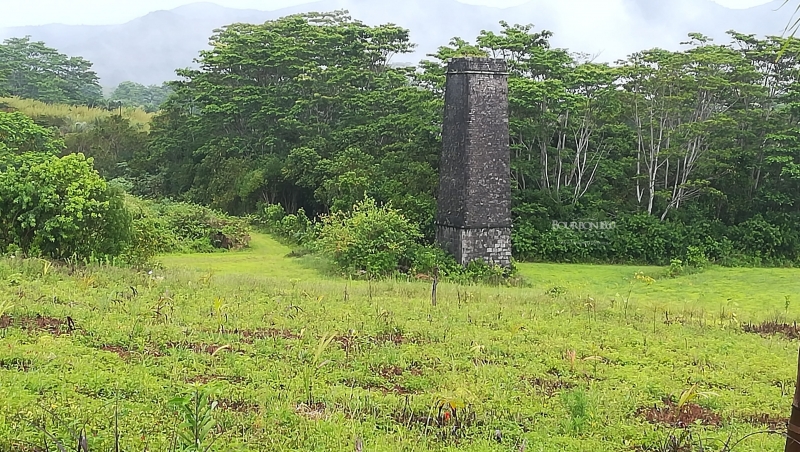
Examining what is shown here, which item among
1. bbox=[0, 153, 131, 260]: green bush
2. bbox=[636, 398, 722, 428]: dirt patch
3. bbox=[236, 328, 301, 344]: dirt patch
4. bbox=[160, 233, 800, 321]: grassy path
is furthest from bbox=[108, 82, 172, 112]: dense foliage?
bbox=[636, 398, 722, 428]: dirt patch

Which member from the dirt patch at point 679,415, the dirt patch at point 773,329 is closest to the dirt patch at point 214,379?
the dirt patch at point 679,415

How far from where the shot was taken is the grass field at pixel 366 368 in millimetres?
4016

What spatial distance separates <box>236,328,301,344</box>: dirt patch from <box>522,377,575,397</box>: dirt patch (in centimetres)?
196

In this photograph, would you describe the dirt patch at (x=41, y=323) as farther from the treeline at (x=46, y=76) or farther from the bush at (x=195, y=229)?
the treeline at (x=46, y=76)

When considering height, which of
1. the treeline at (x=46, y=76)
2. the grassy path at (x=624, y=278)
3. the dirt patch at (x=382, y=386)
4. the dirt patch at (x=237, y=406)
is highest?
the treeline at (x=46, y=76)

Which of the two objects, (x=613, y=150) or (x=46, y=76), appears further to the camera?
(x=46, y=76)

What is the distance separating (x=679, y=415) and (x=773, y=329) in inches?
180

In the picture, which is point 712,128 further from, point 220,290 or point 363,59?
point 220,290

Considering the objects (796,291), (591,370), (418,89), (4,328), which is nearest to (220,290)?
(4,328)

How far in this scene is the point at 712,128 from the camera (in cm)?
1848

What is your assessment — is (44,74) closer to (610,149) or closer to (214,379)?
(610,149)

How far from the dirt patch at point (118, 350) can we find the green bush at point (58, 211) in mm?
5374

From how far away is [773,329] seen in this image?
862 cm

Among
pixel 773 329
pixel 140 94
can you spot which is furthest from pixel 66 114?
pixel 773 329
